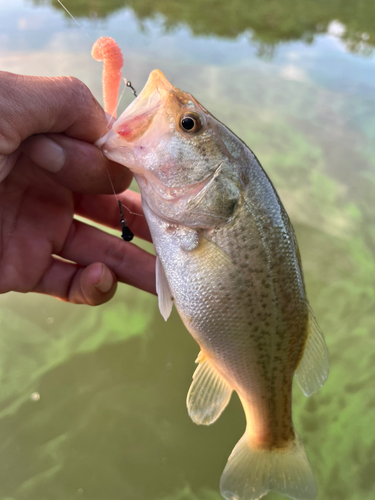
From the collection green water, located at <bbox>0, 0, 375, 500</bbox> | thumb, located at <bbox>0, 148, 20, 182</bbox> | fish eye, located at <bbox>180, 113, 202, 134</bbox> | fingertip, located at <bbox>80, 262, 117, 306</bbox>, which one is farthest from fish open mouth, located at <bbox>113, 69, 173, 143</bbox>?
→ green water, located at <bbox>0, 0, 375, 500</bbox>

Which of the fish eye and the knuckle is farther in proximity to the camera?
the knuckle

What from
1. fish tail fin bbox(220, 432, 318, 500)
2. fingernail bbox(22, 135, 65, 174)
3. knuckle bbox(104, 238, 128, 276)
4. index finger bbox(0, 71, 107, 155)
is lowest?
fish tail fin bbox(220, 432, 318, 500)

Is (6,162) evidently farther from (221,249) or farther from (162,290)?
(221,249)

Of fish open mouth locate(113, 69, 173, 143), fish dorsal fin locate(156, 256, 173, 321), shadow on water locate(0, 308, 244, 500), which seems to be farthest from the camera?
shadow on water locate(0, 308, 244, 500)

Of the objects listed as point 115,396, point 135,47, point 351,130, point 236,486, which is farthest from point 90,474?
point 135,47

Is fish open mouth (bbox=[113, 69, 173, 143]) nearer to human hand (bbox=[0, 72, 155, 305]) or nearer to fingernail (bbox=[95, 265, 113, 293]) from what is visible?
human hand (bbox=[0, 72, 155, 305])

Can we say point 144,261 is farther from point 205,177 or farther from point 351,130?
point 351,130

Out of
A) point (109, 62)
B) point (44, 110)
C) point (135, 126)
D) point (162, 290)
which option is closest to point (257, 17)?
point (109, 62)
